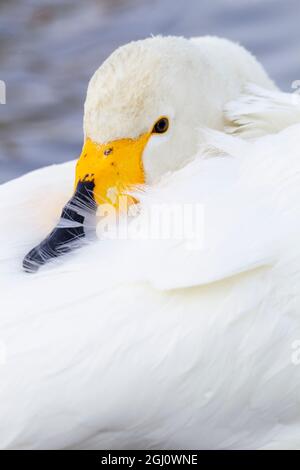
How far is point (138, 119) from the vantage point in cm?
271

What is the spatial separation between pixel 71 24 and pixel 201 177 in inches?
113

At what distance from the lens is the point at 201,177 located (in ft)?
8.22

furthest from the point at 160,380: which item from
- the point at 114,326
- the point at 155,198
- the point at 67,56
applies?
the point at 67,56

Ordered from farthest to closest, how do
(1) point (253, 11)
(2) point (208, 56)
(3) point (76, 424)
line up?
(1) point (253, 11)
(2) point (208, 56)
(3) point (76, 424)

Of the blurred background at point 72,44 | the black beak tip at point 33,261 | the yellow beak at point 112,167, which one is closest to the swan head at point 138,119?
the yellow beak at point 112,167

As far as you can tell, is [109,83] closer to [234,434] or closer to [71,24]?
[234,434]

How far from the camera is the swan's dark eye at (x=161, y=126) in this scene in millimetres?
2766

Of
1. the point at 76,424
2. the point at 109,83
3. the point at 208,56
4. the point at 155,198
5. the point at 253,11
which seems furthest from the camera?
the point at 253,11

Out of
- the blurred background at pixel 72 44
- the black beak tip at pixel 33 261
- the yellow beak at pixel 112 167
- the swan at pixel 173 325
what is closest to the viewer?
the swan at pixel 173 325

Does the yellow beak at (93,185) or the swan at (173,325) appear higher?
the yellow beak at (93,185)

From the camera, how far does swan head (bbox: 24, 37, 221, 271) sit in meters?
2.66

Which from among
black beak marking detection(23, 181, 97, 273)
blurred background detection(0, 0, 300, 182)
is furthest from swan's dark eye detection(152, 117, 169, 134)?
blurred background detection(0, 0, 300, 182)

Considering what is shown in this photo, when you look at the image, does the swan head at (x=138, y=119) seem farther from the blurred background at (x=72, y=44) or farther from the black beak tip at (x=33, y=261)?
the blurred background at (x=72, y=44)

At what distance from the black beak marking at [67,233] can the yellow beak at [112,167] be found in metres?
0.03
